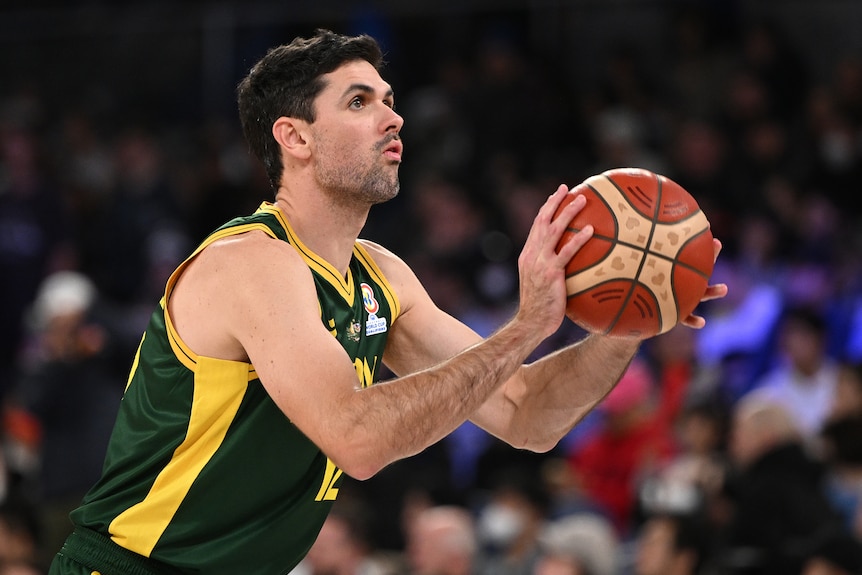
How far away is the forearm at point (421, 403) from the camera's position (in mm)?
3689

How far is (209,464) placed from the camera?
13.4 ft

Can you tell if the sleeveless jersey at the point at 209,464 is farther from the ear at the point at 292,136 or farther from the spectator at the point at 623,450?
the spectator at the point at 623,450

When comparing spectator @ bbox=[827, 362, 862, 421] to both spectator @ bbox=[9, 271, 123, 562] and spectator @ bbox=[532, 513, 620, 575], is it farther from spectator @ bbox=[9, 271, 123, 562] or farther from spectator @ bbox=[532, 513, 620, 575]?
spectator @ bbox=[9, 271, 123, 562]

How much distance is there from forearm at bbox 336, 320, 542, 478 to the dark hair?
40.1 inches

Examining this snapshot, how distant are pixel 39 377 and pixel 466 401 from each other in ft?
23.1

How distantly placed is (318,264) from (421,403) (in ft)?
2.51

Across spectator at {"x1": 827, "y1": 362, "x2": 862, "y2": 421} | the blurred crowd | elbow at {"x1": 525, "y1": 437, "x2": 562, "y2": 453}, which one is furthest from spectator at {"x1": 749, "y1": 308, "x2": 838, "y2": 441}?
elbow at {"x1": 525, "y1": 437, "x2": 562, "y2": 453}

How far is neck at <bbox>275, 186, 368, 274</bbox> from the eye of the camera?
4.35 meters

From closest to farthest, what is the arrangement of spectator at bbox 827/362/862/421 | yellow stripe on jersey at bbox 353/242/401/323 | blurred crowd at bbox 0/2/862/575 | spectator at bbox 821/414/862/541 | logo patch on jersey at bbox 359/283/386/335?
logo patch on jersey at bbox 359/283/386/335 < yellow stripe on jersey at bbox 353/242/401/323 < spectator at bbox 821/414/862/541 < blurred crowd at bbox 0/2/862/575 < spectator at bbox 827/362/862/421

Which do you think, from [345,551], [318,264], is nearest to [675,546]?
[345,551]

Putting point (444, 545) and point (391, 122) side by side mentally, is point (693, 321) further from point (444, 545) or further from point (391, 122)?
point (444, 545)

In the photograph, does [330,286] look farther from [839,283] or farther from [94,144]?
[94,144]

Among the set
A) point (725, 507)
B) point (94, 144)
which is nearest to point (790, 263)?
point (725, 507)

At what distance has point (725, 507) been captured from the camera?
7.61m
